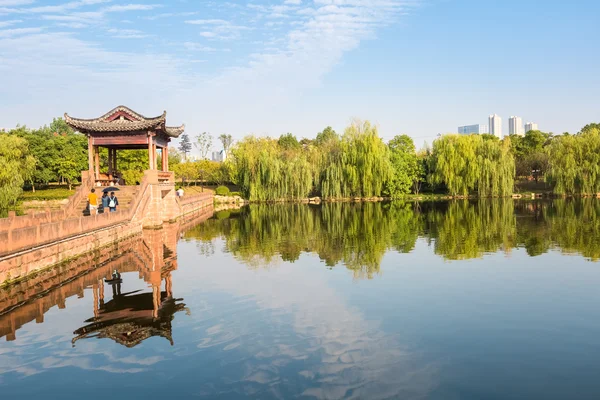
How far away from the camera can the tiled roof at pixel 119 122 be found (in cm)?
2323

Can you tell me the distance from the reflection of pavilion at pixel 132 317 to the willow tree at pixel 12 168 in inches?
1073

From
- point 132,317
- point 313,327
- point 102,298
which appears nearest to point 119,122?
point 102,298

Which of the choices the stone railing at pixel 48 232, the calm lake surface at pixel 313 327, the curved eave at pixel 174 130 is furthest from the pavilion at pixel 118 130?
the calm lake surface at pixel 313 327

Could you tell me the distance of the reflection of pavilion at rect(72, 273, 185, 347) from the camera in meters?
7.63

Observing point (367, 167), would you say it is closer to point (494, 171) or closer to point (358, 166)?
point (358, 166)

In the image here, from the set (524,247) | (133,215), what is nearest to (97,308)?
(133,215)

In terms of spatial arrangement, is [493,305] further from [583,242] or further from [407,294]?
[583,242]

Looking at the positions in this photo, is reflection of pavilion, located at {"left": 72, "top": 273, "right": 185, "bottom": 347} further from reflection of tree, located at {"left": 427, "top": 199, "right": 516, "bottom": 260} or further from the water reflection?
reflection of tree, located at {"left": 427, "top": 199, "right": 516, "bottom": 260}

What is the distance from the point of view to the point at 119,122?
23.6 meters

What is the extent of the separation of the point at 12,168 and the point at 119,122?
16.3 metres

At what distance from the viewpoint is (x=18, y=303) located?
936 centimetres

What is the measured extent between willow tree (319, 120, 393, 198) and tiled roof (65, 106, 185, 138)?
22.9 m

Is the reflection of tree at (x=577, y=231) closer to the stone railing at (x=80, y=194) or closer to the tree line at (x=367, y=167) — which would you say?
the tree line at (x=367, y=167)

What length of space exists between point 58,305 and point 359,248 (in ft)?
32.3
